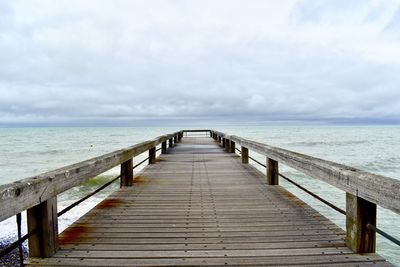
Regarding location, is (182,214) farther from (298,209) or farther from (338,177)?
(338,177)

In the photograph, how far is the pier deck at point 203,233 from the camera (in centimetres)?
278

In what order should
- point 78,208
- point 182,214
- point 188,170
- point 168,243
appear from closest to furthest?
point 168,243, point 182,214, point 188,170, point 78,208

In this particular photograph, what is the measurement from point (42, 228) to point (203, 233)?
1.63 meters

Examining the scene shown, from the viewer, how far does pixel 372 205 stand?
107 inches

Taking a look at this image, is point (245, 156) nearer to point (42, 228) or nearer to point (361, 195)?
point (361, 195)

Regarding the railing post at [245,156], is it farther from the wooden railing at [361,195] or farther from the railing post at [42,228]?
the railing post at [42,228]

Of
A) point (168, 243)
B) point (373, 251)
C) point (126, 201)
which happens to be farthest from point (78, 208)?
point (373, 251)

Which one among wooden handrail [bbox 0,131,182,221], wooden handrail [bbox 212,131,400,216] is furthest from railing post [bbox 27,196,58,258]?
wooden handrail [bbox 212,131,400,216]

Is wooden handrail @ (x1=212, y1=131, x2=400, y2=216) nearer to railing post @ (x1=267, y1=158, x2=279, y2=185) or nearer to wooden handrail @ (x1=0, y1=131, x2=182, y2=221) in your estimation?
railing post @ (x1=267, y1=158, x2=279, y2=185)

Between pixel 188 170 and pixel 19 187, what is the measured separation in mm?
6243

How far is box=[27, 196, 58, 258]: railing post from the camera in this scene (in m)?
2.71

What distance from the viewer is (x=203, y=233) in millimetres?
3471

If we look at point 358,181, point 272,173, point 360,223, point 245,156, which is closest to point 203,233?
point 360,223

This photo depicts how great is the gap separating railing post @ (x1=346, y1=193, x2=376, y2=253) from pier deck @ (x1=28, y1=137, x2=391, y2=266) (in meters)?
0.08
